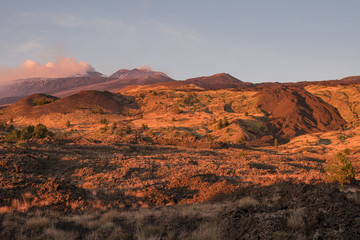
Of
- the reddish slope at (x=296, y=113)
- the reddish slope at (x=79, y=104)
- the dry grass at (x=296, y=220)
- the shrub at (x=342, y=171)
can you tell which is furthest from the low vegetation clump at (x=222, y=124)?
the dry grass at (x=296, y=220)

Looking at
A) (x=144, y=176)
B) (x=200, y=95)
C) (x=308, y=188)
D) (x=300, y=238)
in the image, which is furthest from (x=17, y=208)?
(x=200, y=95)

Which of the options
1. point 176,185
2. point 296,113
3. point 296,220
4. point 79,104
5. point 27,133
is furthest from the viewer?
point 79,104

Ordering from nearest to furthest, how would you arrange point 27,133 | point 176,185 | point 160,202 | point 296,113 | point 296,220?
point 296,220, point 160,202, point 176,185, point 27,133, point 296,113

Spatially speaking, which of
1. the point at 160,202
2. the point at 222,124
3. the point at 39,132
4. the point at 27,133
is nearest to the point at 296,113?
the point at 222,124

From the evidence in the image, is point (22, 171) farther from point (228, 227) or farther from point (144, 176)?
point (228, 227)

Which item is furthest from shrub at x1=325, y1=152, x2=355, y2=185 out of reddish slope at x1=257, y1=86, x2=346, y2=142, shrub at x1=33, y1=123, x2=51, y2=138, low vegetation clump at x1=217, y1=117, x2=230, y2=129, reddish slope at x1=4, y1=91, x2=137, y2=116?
reddish slope at x1=4, y1=91, x2=137, y2=116

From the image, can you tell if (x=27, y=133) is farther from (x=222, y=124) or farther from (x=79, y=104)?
(x=222, y=124)

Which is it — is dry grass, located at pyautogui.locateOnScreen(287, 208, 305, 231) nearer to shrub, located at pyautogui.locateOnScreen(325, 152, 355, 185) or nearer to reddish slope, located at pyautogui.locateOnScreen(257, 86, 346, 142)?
shrub, located at pyautogui.locateOnScreen(325, 152, 355, 185)

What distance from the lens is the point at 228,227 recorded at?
22.3 ft

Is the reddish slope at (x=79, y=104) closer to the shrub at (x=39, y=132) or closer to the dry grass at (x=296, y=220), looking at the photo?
the shrub at (x=39, y=132)

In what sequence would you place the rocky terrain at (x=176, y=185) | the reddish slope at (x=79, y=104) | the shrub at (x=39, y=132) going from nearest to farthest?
the rocky terrain at (x=176, y=185) < the shrub at (x=39, y=132) < the reddish slope at (x=79, y=104)

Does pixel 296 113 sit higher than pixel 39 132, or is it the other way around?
pixel 296 113

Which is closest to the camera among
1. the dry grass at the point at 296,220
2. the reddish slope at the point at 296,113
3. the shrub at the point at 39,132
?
the dry grass at the point at 296,220

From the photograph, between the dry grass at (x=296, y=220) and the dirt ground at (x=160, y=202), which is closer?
Answer: the dry grass at (x=296, y=220)
